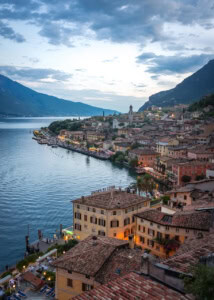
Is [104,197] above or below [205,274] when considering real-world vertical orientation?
below

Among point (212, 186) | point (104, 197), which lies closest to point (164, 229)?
point (104, 197)

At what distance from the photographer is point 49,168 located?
84750 mm

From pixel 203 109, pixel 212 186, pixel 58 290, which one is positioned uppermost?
pixel 203 109

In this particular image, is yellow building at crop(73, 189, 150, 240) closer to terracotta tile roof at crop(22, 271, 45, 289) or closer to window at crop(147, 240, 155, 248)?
window at crop(147, 240, 155, 248)

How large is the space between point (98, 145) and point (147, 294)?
384 feet

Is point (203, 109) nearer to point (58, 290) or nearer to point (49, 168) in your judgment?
point (49, 168)

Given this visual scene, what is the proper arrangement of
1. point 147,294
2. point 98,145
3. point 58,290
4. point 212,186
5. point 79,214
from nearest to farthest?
point 147,294, point 58,290, point 79,214, point 212,186, point 98,145

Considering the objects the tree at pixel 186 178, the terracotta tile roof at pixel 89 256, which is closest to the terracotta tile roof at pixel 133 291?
the terracotta tile roof at pixel 89 256

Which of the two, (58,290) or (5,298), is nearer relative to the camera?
(58,290)

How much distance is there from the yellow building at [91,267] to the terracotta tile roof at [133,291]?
4.31 metres

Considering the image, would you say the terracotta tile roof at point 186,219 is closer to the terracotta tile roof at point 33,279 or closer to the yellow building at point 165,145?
the terracotta tile roof at point 33,279

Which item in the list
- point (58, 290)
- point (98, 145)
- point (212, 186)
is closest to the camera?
point (58, 290)

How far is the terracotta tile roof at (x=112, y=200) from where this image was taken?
2900cm

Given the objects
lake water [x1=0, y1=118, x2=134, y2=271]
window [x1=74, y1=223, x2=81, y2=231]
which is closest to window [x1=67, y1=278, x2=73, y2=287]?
window [x1=74, y1=223, x2=81, y2=231]
